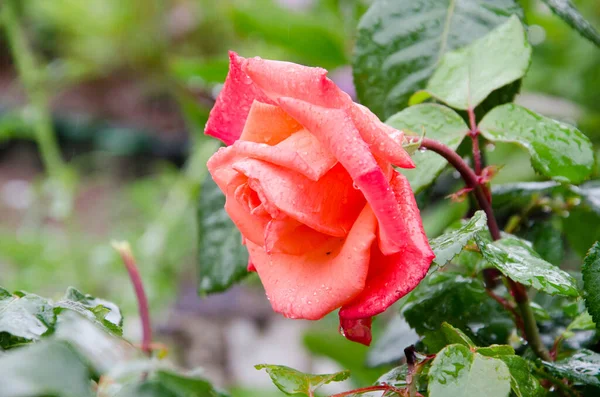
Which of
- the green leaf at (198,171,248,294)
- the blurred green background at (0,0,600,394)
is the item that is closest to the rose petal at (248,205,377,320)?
the green leaf at (198,171,248,294)

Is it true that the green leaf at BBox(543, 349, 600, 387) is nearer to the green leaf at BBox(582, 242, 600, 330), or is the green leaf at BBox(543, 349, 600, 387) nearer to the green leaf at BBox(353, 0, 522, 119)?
the green leaf at BBox(582, 242, 600, 330)

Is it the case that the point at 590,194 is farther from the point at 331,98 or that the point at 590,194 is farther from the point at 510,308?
the point at 331,98

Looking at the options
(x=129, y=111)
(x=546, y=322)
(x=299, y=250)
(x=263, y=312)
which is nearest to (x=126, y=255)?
(x=299, y=250)

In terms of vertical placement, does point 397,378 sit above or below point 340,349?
above

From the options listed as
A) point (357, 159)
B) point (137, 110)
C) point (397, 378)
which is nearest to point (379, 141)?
point (357, 159)

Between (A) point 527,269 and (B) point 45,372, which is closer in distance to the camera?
(B) point 45,372

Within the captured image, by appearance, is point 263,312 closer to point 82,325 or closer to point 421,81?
point 421,81

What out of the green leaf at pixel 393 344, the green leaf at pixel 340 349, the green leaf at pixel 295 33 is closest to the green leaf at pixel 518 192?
the green leaf at pixel 393 344
